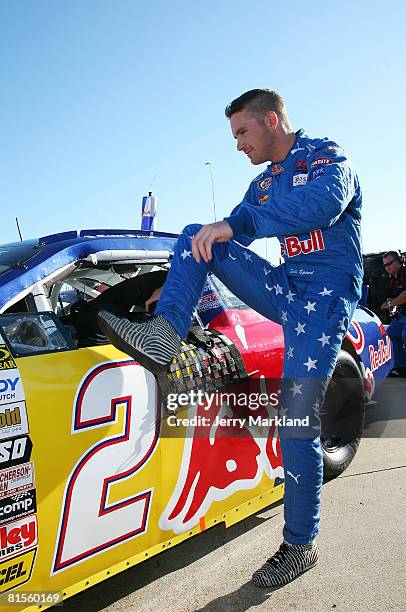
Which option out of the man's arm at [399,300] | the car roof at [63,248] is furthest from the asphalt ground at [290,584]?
the man's arm at [399,300]

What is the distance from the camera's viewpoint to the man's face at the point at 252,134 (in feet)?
7.34

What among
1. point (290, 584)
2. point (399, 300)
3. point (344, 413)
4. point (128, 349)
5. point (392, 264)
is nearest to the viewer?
point (128, 349)

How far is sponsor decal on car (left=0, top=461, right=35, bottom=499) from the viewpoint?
5.08 feet

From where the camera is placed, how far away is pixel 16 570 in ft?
5.19

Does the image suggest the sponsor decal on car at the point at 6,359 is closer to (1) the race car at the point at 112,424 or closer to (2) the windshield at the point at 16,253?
(1) the race car at the point at 112,424

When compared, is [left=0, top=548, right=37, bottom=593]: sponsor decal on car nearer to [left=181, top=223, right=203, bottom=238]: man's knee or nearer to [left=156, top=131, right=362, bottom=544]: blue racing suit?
[left=156, top=131, right=362, bottom=544]: blue racing suit

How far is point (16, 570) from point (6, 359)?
0.60 meters

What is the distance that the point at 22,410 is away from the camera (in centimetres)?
161

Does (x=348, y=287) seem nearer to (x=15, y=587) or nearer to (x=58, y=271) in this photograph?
(x=58, y=271)

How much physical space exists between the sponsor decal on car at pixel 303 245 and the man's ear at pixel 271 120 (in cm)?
45

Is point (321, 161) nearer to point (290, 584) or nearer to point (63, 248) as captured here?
point (63, 248)

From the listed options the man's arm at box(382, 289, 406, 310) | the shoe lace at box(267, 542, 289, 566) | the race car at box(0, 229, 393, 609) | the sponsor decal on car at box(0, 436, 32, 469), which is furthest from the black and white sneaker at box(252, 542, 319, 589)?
the man's arm at box(382, 289, 406, 310)

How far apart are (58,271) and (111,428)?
2.18ft

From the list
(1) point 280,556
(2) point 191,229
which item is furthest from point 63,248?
(1) point 280,556
